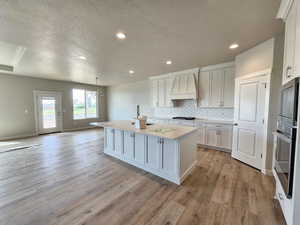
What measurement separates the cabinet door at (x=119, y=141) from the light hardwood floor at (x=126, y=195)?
34 centimetres

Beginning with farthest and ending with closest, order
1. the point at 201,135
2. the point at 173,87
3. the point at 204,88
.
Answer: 1. the point at 173,87
2. the point at 204,88
3. the point at 201,135

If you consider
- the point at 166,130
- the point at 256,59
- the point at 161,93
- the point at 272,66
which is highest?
the point at 256,59

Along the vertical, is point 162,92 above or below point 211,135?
above

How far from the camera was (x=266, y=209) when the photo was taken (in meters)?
1.72

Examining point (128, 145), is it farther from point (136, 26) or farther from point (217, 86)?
point (217, 86)

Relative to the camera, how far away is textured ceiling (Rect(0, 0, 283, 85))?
1622mm

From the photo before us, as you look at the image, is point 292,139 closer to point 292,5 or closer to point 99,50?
point 292,5

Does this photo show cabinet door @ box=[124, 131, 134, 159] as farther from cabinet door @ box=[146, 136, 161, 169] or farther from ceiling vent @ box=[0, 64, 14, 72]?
ceiling vent @ box=[0, 64, 14, 72]

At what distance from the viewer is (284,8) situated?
160 centimetres

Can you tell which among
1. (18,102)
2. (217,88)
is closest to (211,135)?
(217,88)

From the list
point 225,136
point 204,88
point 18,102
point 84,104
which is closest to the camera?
point 225,136

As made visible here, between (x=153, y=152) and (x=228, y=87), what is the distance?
10.2ft

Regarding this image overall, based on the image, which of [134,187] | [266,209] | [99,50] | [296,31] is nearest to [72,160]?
[134,187]

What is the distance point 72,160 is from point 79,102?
5136mm
